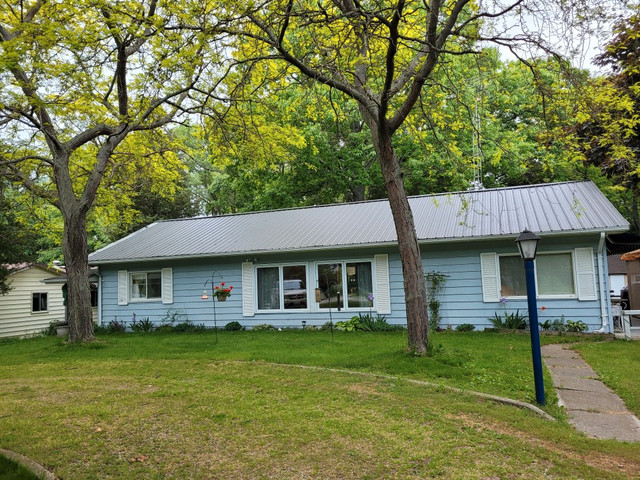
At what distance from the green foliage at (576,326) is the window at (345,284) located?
197 inches

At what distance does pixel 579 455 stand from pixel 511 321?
7828mm

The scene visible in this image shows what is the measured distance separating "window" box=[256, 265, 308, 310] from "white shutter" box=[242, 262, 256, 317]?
0.71 ft

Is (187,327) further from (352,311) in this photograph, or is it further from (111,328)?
(352,311)

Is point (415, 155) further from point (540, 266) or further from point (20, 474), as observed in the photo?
point (20, 474)

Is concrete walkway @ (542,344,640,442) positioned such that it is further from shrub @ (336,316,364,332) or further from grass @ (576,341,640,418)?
shrub @ (336,316,364,332)

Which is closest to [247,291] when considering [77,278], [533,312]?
[77,278]

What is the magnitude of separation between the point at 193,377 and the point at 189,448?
3.03 metres

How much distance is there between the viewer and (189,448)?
3828mm

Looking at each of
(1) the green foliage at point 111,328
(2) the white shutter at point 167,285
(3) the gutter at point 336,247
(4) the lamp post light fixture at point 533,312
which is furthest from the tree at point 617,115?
(1) the green foliage at point 111,328

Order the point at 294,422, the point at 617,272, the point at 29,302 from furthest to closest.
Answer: the point at 617,272 < the point at 29,302 < the point at 294,422

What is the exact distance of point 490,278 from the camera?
11391mm

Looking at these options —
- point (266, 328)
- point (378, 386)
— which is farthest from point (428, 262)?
point (378, 386)

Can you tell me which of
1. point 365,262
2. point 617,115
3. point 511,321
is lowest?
point 511,321

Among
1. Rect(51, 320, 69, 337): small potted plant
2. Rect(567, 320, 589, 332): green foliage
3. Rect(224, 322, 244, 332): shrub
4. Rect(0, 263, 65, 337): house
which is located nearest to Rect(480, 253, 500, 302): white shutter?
Rect(567, 320, 589, 332): green foliage
